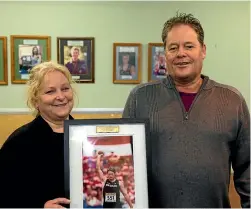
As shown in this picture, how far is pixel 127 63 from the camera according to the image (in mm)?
3217

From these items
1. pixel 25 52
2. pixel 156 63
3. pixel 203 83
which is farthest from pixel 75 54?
pixel 203 83

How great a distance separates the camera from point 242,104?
1438 mm

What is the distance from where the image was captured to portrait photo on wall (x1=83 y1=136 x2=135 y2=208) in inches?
48.5

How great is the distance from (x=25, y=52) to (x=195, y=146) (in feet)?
7.46

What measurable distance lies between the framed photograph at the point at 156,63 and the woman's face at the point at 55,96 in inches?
73.2

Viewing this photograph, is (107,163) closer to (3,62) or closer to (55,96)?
(55,96)

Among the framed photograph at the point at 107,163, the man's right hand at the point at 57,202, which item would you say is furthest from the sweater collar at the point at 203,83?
the man's right hand at the point at 57,202

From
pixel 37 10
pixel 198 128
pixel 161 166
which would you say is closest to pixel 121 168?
pixel 161 166

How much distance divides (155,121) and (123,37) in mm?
1918

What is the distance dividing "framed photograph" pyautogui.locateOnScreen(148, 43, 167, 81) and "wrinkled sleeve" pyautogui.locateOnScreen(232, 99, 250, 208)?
1.82m

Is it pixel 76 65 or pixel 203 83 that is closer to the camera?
pixel 203 83

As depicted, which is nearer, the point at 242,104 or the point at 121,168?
the point at 121,168

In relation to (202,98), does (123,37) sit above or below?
above

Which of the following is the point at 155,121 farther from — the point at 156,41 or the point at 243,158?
the point at 156,41
